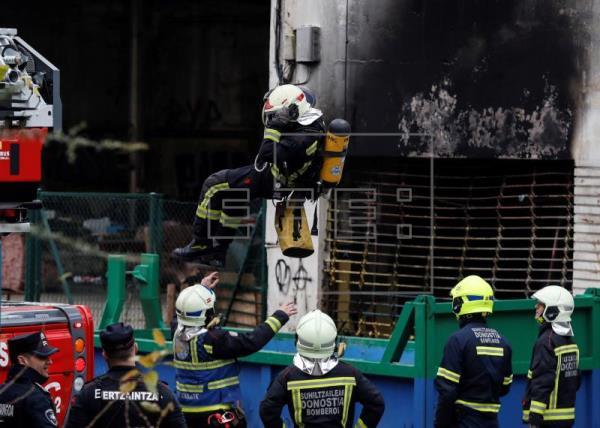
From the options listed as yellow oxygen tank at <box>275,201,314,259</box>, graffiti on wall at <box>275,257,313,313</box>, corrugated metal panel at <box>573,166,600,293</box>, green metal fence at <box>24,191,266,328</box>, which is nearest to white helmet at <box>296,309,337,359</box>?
yellow oxygen tank at <box>275,201,314,259</box>

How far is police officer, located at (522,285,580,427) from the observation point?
361 inches

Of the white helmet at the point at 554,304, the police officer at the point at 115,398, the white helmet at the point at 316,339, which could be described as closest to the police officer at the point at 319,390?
the white helmet at the point at 316,339

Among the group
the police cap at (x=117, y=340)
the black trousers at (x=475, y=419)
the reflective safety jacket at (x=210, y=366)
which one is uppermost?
the police cap at (x=117, y=340)

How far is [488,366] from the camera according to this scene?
8727mm

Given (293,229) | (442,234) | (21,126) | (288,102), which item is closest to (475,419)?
(293,229)

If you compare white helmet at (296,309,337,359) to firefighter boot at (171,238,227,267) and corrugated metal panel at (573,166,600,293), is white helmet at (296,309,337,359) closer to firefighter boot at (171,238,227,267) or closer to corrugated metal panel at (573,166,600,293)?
firefighter boot at (171,238,227,267)

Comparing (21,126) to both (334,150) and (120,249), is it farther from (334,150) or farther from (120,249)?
(120,249)

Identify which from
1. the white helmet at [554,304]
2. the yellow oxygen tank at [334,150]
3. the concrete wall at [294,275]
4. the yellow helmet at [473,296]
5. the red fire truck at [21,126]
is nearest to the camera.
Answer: the red fire truck at [21,126]

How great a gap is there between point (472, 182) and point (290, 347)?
12.0 feet

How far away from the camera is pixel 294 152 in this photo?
8.45 meters

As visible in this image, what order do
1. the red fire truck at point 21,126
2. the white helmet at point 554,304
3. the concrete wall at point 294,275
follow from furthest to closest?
the concrete wall at point 294,275, the white helmet at point 554,304, the red fire truck at point 21,126

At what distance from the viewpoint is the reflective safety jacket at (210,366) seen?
29.8 ft

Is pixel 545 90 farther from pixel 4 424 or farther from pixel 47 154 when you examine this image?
pixel 47 154

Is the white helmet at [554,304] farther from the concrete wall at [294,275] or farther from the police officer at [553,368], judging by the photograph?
the concrete wall at [294,275]
